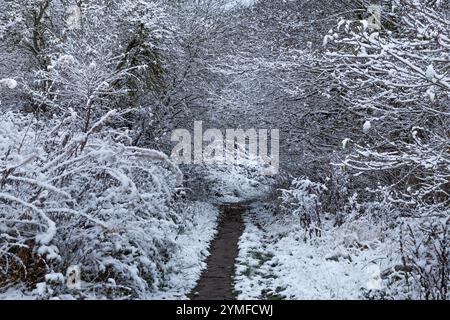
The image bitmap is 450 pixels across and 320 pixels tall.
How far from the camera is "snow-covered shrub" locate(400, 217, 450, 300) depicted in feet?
19.0

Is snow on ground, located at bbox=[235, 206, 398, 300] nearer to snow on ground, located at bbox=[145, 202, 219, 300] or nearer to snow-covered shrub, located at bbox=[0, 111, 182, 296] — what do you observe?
snow on ground, located at bbox=[145, 202, 219, 300]

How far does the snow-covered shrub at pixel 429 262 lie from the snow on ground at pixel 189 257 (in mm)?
3118

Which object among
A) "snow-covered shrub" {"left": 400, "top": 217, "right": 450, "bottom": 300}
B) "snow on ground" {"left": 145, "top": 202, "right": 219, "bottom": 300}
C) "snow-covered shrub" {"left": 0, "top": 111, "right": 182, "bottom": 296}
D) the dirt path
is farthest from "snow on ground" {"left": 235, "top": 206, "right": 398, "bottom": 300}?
"snow-covered shrub" {"left": 0, "top": 111, "right": 182, "bottom": 296}

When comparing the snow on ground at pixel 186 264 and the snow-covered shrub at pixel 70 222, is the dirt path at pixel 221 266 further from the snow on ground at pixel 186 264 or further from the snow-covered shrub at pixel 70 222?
the snow-covered shrub at pixel 70 222

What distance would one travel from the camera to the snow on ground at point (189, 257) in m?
7.17

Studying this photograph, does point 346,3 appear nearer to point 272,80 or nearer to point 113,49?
point 272,80

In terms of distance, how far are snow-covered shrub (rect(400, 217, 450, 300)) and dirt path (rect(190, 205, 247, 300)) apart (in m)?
2.49

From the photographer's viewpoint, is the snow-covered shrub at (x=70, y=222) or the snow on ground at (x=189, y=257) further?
the snow on ground at (x=189, y=257)

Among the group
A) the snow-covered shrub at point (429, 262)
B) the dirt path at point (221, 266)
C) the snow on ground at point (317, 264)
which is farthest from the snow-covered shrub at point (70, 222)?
the snow-covered shrub at point (429, 262)

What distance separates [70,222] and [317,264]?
4180mm

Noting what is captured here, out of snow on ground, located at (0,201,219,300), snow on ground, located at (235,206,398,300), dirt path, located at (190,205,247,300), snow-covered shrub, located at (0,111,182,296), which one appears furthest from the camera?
dirt path, located at (190,205,247,300)

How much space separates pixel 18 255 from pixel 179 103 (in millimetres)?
11779

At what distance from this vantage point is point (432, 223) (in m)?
7.16
